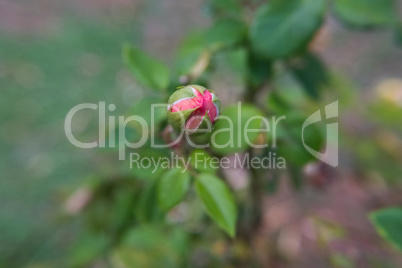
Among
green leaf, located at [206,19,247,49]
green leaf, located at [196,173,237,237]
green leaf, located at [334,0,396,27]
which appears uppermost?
green leaf, located at [334,0,396,27]

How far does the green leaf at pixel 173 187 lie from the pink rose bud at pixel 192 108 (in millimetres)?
73

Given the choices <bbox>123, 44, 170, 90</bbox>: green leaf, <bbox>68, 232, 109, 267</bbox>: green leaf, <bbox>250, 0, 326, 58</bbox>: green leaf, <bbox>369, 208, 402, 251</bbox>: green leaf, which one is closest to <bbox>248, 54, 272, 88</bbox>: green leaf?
<bbox>250, 0, 326, 58</bbox>: green leaf

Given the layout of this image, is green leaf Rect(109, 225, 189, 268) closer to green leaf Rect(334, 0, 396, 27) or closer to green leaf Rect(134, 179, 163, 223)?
green leaf Rect(134, 179, 163, 223)

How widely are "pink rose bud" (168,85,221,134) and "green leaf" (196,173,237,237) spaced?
0.07 m

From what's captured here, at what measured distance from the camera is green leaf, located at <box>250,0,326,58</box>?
24.5 inches

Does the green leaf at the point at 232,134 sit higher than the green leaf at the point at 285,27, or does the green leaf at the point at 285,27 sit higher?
the green leaf at the point at 285,27

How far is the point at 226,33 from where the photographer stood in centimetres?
64

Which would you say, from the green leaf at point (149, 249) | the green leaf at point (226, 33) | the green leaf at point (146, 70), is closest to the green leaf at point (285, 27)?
the green leaf at point (226, 33)

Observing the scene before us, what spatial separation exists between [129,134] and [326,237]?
378 mm

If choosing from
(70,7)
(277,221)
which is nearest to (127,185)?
(277,221)

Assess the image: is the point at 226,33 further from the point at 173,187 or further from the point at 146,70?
the point at 173,187

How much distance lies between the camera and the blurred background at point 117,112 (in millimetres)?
1019

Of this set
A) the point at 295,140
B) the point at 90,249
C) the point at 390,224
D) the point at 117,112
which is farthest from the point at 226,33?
the point at 117,112

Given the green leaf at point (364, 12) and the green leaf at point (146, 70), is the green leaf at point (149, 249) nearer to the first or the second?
the green leaf at point (146, 70)
